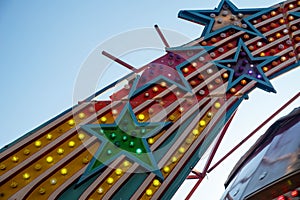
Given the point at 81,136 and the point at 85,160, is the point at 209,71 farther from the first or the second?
the point at 85,160

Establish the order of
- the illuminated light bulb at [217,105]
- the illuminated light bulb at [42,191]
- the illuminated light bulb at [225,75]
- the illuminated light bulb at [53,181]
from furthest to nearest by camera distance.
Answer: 1. the illuminated light bulb at [225,75]
2. the illuminated light bulb at [217,105]
3. the illuminated light bulb at [53,181]
4. the illuminated light bulb at [42,191]

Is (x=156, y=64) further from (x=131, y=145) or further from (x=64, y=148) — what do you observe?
(x=64, y=148)

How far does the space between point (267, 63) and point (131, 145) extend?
9.13 ft

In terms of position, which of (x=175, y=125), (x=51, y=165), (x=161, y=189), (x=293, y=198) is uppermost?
(x=51, y=165)

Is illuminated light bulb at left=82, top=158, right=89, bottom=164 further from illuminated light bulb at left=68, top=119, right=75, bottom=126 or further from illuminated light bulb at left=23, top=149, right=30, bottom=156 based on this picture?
illuminated light bulb at left=23, top=149, right=30, bottom=156

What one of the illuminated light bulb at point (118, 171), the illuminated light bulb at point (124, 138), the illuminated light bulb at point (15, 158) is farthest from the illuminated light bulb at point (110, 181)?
the illuminated light bulb at point (15, 158)

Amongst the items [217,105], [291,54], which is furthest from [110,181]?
[291,54]

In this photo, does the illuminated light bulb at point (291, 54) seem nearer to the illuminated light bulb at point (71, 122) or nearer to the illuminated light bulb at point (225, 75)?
the illuminated light bulb at point (225, 75)

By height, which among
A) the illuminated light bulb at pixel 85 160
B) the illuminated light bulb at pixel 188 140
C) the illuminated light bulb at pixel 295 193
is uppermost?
the illuminated light bulb at pixel 85 160

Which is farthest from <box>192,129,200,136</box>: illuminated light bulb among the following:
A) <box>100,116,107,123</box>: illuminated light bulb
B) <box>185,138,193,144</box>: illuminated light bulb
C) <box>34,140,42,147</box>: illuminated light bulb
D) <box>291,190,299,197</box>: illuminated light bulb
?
<box>34,140,42,147</box>: illuminated light bulb

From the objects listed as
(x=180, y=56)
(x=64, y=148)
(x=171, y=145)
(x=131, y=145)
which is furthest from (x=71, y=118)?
(x=180, y=56)

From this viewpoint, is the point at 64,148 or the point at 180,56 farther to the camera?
the point at 180,56

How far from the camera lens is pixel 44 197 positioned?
18.4ft

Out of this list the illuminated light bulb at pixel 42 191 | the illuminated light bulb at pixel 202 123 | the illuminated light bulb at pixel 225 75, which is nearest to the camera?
the illuminated light bulb at pixel 42 191
